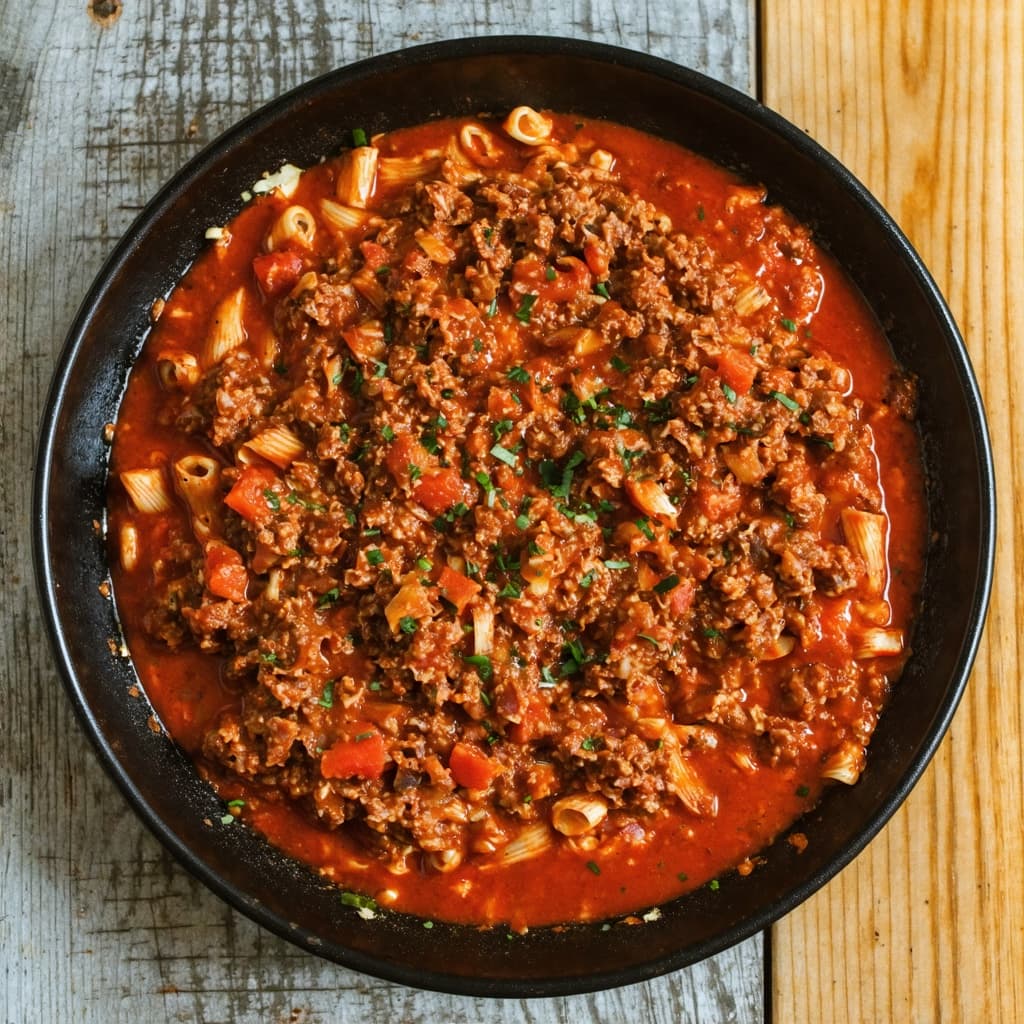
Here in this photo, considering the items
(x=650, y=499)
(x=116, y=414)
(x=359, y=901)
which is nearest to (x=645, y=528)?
(x=650, y=499)

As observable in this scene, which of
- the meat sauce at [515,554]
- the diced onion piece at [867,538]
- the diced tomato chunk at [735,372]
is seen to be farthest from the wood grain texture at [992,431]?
the diced tomato chunk at [735,372]

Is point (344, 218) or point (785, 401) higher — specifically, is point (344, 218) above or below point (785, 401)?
above

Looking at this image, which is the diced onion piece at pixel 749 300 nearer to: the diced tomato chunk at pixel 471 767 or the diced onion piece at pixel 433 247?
the diced onion piece at pixel 433 247

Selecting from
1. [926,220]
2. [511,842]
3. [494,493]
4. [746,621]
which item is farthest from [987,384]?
[511,842]

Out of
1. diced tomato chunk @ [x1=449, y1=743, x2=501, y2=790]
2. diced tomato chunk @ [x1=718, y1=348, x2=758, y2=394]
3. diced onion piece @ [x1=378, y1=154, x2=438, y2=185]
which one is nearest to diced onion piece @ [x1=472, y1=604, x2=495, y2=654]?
diced tomato chunk @ [x1=449, y1=743, x2=501, y2=790]

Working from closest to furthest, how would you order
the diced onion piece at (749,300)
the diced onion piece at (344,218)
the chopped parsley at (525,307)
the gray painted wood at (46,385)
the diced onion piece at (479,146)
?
the chopped parsley at (525,307) < the diced onion piece at (749,300) < the diced onion piece at (344,218) < the diced onion piece at (479,146) < the gray painted wood at (46,385)

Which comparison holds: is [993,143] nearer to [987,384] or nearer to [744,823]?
[987,384]

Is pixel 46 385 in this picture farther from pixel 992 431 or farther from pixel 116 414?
pixel 992 431
